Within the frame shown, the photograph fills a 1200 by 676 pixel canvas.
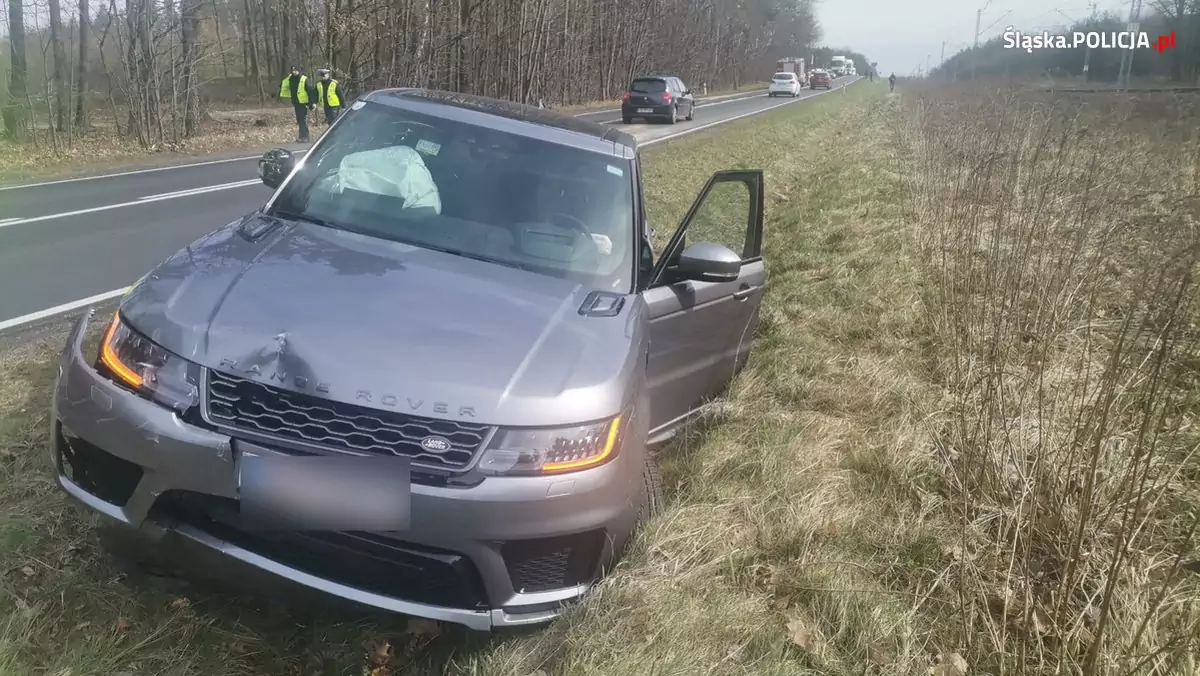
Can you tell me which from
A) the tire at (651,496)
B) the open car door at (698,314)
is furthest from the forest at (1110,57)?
the tire at (651,496)

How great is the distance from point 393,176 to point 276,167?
71cm

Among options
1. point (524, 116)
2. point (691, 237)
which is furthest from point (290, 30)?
point (524, 116)

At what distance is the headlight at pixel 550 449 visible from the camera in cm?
220

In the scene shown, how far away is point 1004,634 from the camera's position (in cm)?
254

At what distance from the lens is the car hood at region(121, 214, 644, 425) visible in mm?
2189

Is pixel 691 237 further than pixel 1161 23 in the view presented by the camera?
No

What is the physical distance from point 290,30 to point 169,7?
2736 centimetres

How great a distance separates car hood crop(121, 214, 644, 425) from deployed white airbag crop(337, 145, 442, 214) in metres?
0.46

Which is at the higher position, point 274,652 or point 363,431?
point 363,431

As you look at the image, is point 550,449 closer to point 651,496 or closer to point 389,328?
point 389,328

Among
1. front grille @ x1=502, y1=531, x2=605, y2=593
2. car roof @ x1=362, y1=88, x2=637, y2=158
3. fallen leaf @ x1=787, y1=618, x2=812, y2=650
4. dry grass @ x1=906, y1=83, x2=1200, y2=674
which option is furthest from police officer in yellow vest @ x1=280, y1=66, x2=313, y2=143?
fallen leaf @ x1=787, y1=618, x2=812, y2=650

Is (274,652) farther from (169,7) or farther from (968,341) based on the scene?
(169,7)

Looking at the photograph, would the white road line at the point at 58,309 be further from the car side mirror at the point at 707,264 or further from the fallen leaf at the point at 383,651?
the car side mirror at the point at 707,264

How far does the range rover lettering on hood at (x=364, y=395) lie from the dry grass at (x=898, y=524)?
0.72 m
